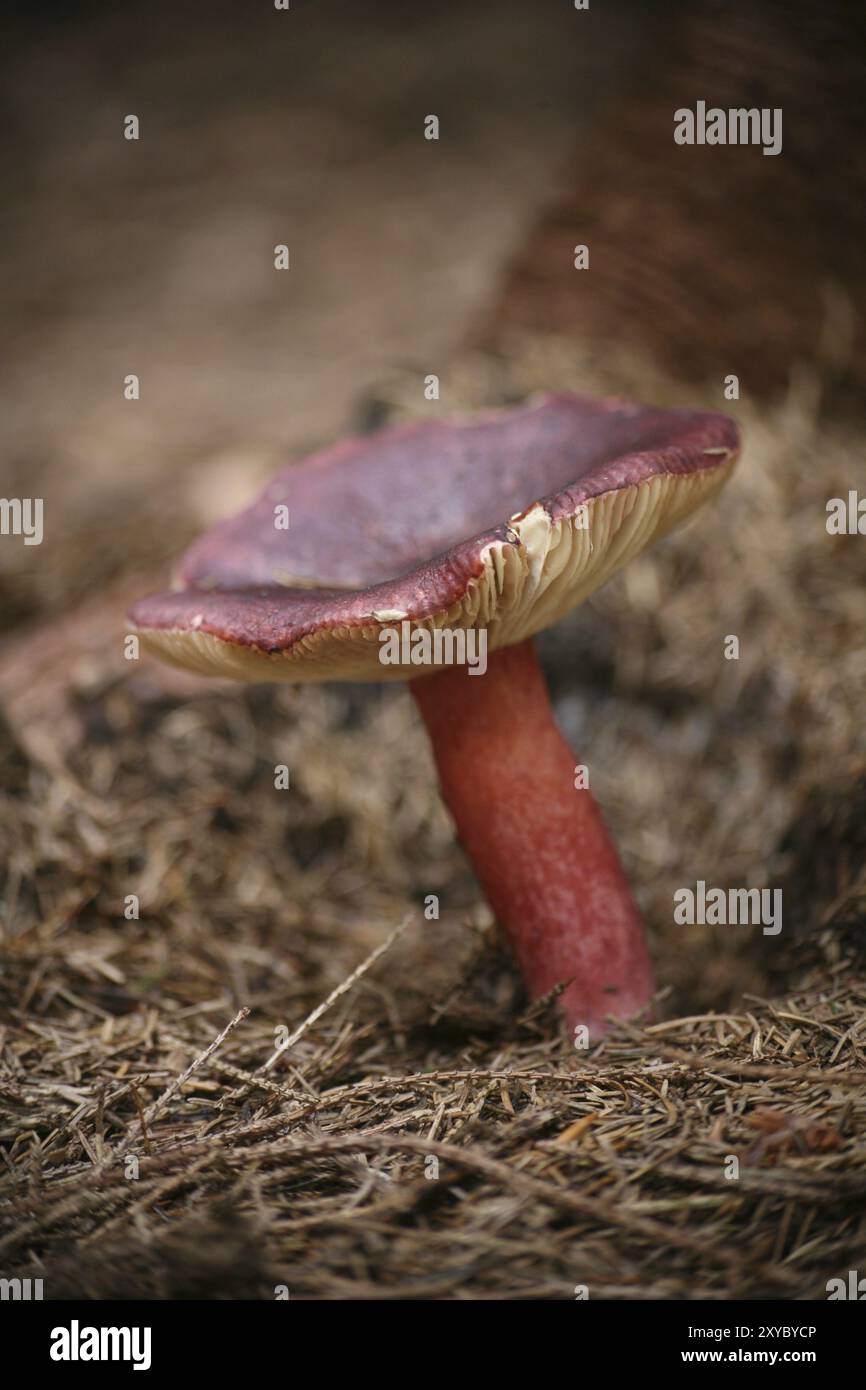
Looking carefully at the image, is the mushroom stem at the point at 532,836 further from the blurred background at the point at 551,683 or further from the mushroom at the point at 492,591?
the blurred background at the point at 551,683

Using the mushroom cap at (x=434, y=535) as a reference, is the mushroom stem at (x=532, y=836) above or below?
below

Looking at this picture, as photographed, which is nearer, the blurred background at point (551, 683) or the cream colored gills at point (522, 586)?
the cream colored gills at point (522, 586)

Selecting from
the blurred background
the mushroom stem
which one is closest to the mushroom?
the mushroom stem

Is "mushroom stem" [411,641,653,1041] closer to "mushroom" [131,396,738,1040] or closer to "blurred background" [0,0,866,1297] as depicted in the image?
"mushroom" [131,396,738,1040]

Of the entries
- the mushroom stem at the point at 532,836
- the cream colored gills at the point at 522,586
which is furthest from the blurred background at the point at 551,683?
the cream colored gills at the point at 522,586
